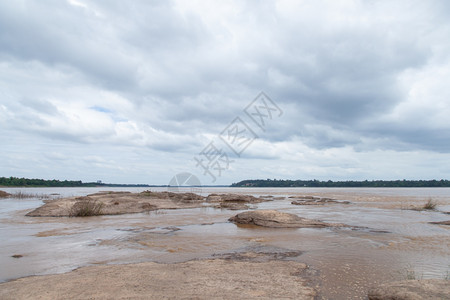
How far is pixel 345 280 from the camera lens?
6.09m

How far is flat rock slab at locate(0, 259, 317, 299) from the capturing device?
4926 millimetres

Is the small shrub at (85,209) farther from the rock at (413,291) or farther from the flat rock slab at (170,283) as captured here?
the rock at (413,291)

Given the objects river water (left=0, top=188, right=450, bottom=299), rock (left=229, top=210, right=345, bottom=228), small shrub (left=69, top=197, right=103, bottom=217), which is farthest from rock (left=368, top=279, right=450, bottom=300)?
small shrub (left=69, top=197, right=103, bottom=217)

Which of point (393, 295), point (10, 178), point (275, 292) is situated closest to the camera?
point (393, 295)

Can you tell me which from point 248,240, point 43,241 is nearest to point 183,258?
point 248,240

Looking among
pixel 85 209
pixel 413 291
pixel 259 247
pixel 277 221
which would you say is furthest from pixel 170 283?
pixel 85 209

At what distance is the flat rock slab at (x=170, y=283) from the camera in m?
4.93

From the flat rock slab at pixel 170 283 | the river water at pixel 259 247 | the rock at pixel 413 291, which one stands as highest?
the rock at pixel 413 291

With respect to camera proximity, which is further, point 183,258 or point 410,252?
point 410,252

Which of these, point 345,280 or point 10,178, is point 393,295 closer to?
point 345,280

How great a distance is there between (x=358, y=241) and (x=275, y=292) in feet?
21.4

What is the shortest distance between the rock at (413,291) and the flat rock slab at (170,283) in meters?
1.07

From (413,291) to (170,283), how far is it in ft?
13.5

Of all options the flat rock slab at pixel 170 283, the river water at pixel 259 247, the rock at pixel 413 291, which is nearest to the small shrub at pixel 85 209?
the river water at pixel 259 247
